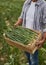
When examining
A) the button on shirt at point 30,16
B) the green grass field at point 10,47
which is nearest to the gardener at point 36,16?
the button on shirt at point 30,16

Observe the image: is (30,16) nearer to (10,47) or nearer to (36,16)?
(36,16)

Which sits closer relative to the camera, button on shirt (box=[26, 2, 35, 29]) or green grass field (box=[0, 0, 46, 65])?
button on shirt (box=[26, 2, 35, 29])

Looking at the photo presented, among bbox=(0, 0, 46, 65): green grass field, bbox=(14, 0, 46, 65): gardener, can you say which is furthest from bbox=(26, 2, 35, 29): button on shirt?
bbox=(0, 0, 46, 65): green grass field

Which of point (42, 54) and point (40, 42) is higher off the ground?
point (40, 42)

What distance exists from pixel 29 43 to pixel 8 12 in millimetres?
4323

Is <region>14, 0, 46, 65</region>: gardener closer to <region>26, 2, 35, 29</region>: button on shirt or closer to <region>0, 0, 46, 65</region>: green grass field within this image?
<region>26, 2, 35, 29</region>: button on shirt

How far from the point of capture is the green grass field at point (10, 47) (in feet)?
19.8

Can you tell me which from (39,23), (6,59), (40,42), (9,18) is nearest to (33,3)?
(39,23)

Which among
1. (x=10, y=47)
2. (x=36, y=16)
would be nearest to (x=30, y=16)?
(x=36, y=16)

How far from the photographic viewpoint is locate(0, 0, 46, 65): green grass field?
19.8ft

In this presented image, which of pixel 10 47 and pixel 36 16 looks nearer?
pixel 36 16

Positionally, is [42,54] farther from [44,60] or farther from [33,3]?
[33,3]

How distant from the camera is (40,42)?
14.9 ft

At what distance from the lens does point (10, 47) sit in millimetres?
6480
